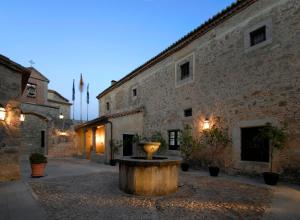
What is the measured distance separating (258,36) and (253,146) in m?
4.15

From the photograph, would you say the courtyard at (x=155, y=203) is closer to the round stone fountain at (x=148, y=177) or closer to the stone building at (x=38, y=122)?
the round stone fountain at (x=148, y=177)

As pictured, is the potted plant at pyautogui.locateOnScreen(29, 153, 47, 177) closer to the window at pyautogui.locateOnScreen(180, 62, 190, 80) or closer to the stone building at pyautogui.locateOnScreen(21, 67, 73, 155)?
the window at pyautogui.locateOnScreen(180, 62, 190, 80)

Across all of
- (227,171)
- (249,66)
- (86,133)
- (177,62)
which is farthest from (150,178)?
(86,133)

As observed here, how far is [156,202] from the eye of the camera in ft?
16.1

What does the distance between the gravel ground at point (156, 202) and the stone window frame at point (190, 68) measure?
19.5 ft

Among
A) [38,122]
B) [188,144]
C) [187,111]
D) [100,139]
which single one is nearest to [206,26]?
[187,111]

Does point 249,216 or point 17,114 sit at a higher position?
point 17,114

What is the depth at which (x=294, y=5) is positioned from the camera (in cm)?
691

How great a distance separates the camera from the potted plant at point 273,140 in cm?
658

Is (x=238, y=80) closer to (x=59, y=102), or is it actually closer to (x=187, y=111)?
(x=187, y=111)

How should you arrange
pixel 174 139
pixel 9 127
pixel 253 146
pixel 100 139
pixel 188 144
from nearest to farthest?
pixel 9 127
pixel 253 146
pixel 188 144
pixel 174 139
pixel 100 139

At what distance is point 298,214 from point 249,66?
5.59m

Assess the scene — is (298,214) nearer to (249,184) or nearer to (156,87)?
(249,184)

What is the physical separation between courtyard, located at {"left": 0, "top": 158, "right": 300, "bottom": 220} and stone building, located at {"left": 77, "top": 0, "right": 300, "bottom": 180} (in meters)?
2.19
